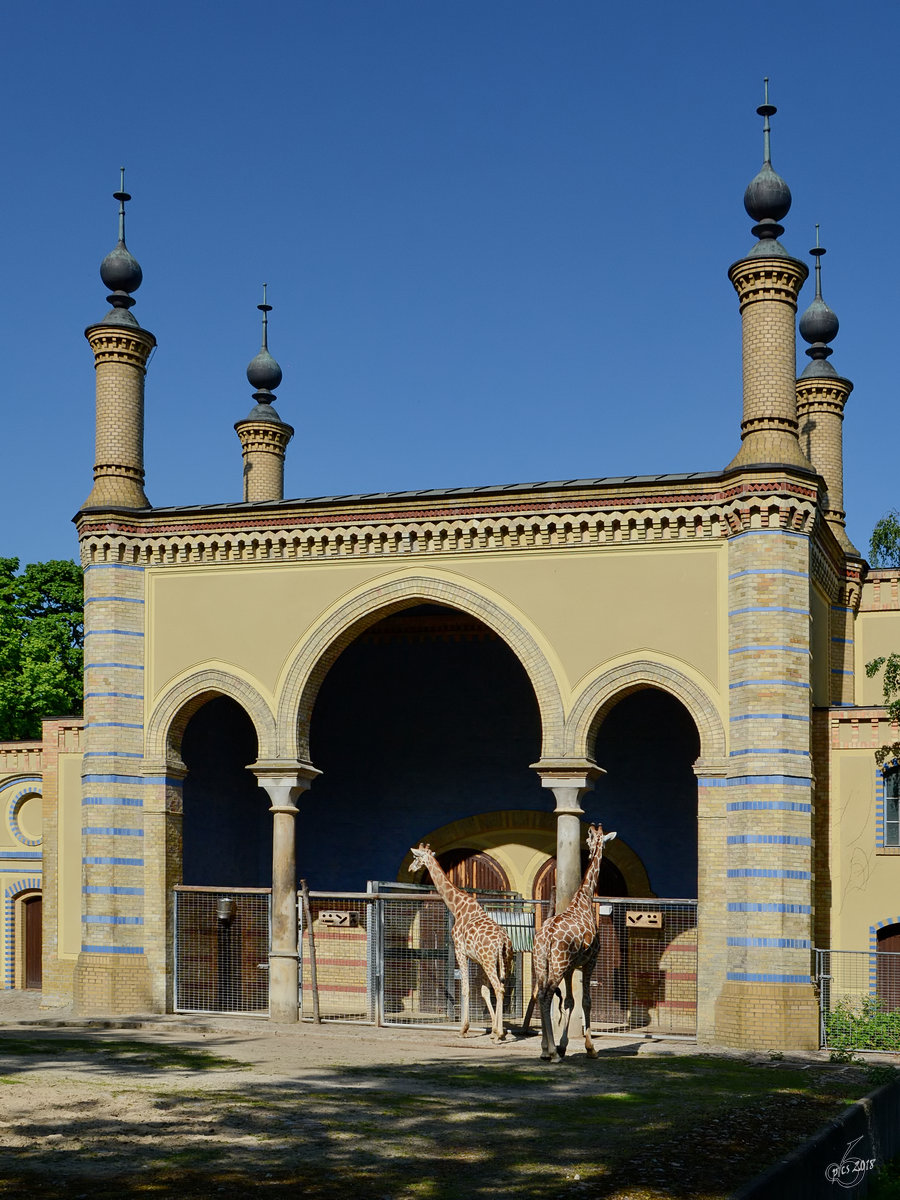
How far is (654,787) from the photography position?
1020 inches

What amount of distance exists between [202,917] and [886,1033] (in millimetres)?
10054

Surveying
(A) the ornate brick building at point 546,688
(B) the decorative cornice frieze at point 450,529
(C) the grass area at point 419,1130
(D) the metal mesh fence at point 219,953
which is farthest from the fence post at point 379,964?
(B) the decorative cornice frieze at point 450,529

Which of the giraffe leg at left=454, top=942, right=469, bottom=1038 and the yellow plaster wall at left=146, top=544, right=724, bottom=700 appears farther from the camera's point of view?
the yellow plaster wall at left=146, top=544, right=724, bottom=700

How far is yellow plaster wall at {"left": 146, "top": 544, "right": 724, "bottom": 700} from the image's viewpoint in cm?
2091

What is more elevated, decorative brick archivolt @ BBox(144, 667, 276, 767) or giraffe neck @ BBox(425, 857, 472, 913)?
decorative brick archivolt @ BBox(144, 667, 276, 767)

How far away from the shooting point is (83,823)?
22.7 meters

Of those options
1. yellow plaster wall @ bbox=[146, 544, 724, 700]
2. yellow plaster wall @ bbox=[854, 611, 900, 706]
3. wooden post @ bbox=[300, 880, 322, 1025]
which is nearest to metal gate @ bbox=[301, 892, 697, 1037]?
wooden post @ bbox=[300, 880, 322, 1025]

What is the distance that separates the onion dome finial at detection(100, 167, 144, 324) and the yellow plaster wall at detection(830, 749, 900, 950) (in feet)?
41.9

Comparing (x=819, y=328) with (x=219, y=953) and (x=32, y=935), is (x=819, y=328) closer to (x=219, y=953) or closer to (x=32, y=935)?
(x=219, y=953)

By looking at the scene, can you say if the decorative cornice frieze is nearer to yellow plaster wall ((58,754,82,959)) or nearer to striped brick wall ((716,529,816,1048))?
striped brick wall ((716,529,816,1048))

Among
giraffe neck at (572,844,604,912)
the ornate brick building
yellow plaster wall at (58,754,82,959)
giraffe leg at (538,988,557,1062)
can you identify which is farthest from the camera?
yellow plaster wall at (58,754,82,959)

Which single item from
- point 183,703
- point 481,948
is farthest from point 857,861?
point 183,703

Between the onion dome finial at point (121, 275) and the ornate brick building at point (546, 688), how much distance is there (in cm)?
7

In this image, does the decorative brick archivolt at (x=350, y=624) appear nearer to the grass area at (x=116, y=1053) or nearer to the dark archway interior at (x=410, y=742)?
the dark archway interior at (x=410, y=742)
